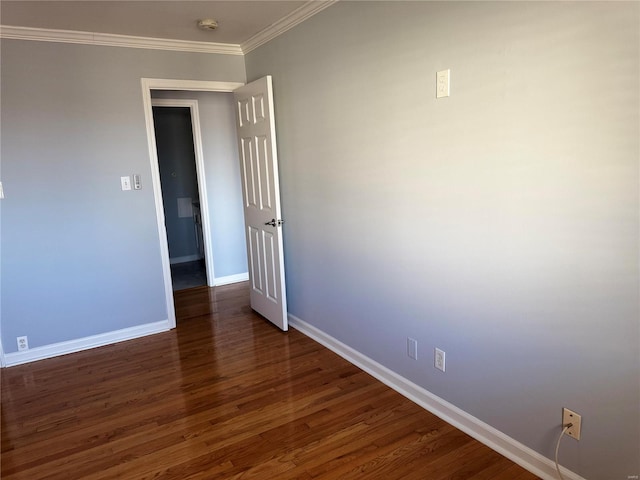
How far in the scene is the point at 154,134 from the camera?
11.8 feet

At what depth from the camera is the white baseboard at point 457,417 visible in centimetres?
192

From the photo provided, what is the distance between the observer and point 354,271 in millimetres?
2918

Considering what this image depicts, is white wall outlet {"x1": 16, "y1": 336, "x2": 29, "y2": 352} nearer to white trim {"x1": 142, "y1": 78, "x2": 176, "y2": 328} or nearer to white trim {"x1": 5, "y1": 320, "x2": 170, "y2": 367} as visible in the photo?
white trim {"x1": 5, "y1": 320, "x2": 170, "y2": 367}

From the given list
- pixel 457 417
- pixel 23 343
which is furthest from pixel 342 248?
pixel 23 343

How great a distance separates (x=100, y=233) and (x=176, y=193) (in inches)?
107

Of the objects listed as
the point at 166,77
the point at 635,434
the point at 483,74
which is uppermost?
the point at 166,77

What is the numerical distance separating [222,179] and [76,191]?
1950 millimetres

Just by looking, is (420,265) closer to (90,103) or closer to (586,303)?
(586,303)

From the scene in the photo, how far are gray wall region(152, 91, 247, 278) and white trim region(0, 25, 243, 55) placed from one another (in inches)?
47.9

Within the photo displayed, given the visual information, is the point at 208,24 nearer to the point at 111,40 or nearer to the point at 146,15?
the point at 146,15

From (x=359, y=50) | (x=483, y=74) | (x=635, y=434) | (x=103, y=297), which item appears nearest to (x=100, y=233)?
(x=103, y=297)

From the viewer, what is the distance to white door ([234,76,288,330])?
11.1 ft

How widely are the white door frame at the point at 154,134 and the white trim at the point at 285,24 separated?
38cm

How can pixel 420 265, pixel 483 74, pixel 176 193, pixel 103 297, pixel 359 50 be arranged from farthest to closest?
pixel 176 193 < pixel 103 297 < pixel 359 50 < pixel 420 265 < pixel 483 74
